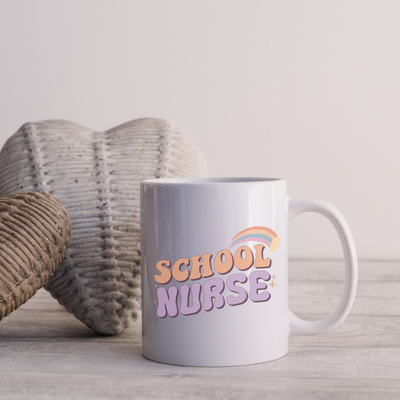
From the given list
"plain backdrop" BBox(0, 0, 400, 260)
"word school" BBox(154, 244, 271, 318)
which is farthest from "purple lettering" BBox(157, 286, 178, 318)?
"plain backdrop" BBox(0, 0, 400, 260)

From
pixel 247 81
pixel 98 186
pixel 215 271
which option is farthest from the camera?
pixel 247 81

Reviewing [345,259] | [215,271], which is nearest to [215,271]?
[215,271]

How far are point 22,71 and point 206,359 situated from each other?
2.61ft

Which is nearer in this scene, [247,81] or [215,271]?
[215,271]

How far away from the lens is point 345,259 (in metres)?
0.53

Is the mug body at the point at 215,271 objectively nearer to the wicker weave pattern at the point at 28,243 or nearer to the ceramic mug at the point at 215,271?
the ceramic mug at the point at 215,271

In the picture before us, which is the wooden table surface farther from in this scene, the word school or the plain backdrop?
the plain backdrop

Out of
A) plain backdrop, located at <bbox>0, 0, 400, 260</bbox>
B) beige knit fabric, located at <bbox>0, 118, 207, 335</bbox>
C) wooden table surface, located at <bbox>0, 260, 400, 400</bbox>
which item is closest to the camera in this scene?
wooden table surface, located at <bbox>0, 260, 400, 400</bbox>

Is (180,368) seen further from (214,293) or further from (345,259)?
(345,259)

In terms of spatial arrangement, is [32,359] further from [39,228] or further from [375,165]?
[375,165]

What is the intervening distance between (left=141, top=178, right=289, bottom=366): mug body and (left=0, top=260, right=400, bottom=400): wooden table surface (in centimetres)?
2

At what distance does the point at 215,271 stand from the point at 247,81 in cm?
66

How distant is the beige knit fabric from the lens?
60cm

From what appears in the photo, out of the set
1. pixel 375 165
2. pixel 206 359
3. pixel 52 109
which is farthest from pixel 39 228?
pixel 375 165
